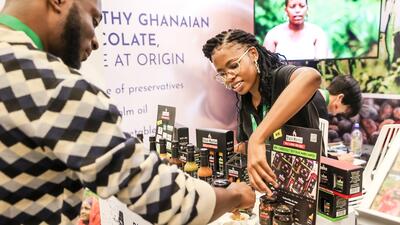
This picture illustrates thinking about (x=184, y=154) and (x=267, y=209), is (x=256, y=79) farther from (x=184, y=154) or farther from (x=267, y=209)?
(x=267, y=209)

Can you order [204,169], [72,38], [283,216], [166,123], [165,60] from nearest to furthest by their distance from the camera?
[72,38]
[283,216]
[204,169]
[166,123]
[165,60]

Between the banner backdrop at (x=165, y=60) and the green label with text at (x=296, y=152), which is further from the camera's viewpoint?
the banner backdrop at (x=165, y=60)

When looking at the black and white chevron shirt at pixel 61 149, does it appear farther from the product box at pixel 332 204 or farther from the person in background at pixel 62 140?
the product box at pixel 332 204

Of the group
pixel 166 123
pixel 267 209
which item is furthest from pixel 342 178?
pixel 166 123

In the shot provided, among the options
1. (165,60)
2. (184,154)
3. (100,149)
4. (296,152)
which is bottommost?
(184,154)

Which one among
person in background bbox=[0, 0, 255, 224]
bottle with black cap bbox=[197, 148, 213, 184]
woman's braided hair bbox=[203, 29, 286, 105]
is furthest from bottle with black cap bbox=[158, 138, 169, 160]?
person in background bbox=[0, 0, 255, 224]

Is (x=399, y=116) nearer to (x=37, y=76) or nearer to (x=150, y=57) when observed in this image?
(x=150, y=57)

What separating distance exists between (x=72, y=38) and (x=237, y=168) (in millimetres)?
859

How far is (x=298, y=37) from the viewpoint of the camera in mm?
3383

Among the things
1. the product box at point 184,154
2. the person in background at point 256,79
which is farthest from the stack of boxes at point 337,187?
the product box at point 184,154

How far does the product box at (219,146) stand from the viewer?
5.08ft

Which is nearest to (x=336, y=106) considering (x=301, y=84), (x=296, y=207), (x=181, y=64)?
(x=181, y=64)

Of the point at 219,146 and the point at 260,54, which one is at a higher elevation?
the point at 260,54

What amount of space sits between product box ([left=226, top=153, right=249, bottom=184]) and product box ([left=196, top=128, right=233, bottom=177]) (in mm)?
59
